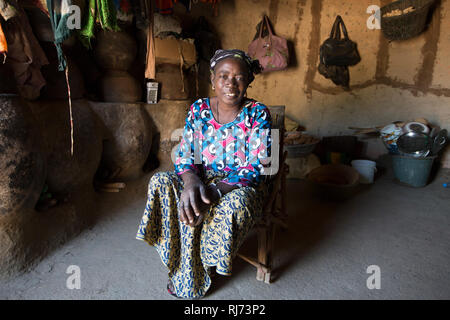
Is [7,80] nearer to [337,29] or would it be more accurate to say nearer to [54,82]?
[54,82]

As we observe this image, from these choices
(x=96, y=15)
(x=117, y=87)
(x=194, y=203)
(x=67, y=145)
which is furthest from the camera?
(x=117, y=87)

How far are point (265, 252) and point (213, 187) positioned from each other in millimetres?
601

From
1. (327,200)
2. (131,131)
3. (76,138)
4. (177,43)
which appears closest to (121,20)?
(177,43)

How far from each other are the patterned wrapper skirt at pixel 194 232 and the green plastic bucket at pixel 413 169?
2813 millimetres

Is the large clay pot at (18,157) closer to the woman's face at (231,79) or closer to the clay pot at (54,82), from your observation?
the clay pot at (54,82)

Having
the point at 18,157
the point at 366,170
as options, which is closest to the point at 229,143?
the point at 18,157

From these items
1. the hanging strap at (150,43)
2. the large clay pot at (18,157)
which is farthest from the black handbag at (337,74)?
the large clay pot at (18,157)

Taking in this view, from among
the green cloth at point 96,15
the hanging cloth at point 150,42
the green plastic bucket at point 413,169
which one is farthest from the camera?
the green plastic bucket at point 413,169

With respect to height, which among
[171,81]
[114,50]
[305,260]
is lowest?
[305,260]

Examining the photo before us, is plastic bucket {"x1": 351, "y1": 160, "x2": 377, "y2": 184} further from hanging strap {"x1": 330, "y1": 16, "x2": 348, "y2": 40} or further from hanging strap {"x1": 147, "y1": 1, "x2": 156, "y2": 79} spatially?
hanging strap {"x1": 147, "y1": 1, "x2": 156, "y2": 79}

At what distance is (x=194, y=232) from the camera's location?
1532mm

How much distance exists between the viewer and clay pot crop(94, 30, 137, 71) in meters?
3.07

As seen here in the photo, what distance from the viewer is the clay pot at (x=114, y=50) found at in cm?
307

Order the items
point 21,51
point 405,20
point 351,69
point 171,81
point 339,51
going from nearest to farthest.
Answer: point 21,51, point 405,20, point 171,81, point 339,51, point 351,69
